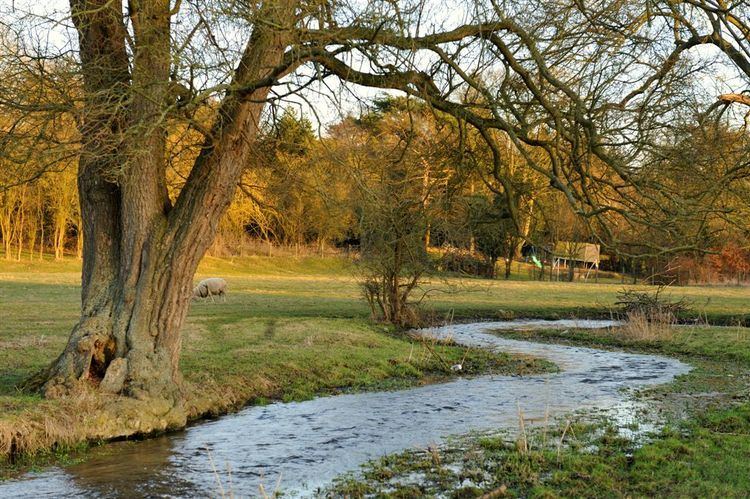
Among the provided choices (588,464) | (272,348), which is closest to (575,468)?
(588,464)

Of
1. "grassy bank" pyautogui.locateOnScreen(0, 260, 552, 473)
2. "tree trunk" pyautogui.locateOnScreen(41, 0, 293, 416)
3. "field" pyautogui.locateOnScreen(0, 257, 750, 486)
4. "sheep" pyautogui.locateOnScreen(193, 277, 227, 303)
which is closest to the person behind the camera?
"grassy bank" pyautogui.locateOnScreen(0, 260, 552, 473)

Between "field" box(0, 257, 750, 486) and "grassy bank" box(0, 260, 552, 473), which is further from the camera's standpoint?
"field" box(0, 257, 750, 486)

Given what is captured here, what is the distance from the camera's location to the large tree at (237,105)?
9.27 m

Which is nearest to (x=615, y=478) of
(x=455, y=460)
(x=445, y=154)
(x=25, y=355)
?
(x=455, y=460)

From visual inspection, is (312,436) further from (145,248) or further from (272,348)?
(272,348)

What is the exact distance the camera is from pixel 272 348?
57.2ft

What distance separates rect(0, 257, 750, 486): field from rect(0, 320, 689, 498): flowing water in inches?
30.4

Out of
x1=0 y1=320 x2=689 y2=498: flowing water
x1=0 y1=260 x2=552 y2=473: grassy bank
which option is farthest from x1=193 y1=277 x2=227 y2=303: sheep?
x1=0 y1=320 x2=689 y2=498: flowing water

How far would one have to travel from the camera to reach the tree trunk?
11070mm

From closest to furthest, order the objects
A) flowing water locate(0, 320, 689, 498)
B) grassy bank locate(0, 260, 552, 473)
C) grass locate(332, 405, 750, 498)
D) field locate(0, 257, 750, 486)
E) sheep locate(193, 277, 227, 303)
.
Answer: grass locate(332, 405, 750, 498) < flowing water locate(0, 320, 689, 498) < grassy bank locate(0, 260, 552, 473) < field locate(0, 257, 750, 486) < sheep locate(193, 277, 227, 303)

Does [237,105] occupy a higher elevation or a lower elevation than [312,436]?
higher

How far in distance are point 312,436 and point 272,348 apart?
6.53m

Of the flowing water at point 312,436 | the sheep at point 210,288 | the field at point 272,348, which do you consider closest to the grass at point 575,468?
the flowing water at point 312,436

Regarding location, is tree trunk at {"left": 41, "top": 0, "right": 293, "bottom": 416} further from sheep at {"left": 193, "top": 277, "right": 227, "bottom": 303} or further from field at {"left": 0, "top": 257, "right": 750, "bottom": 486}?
sheep at {"left": 193, "top": 277, "right": 227, "bottom": 303}
